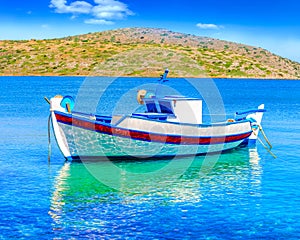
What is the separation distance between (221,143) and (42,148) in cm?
1189

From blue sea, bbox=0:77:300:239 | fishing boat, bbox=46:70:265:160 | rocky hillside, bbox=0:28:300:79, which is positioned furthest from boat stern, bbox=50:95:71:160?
rocky hillside, bbox=0:28:300:79

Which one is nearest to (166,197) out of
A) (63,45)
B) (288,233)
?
(288,233)

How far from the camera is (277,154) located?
31.2 meters

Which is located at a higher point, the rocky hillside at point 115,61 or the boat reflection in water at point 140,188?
the rocky hillside at point 115,61

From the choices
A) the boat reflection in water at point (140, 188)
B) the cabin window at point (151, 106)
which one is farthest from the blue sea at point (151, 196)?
the cabin window at point (151, 106)

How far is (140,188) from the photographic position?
858 inches

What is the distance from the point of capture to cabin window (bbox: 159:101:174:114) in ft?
94.4

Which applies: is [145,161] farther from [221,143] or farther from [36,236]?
[36,236]

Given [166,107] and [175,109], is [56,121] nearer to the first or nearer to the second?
[166,107]

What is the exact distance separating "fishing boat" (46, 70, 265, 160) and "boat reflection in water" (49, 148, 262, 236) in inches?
28.4

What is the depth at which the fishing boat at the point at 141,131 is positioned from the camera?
2511 centimetres

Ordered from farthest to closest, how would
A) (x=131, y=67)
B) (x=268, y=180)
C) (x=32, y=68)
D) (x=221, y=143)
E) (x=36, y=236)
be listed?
(x=131, y=67)
(x=32, y=68)
(x=221, y=143)
(x=268, y=180)
(x=36, y=236)

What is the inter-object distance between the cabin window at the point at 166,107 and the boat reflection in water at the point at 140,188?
3.21 m

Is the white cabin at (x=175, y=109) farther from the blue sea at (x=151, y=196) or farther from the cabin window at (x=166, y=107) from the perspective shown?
the blue sea at (x=151, y=196)
